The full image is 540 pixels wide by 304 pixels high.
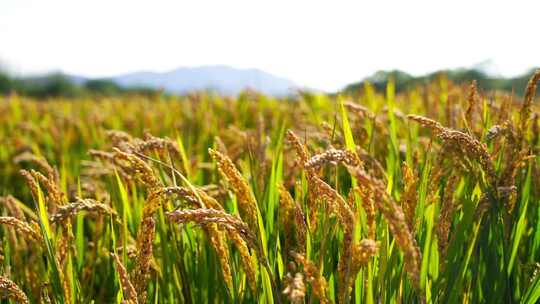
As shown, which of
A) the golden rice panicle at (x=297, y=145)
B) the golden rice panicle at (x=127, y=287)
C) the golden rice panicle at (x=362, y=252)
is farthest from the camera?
the golden rice panicle at (x=297, y=145)

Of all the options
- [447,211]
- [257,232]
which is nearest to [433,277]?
[447,211]

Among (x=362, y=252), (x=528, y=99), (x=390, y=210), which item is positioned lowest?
(x=362, y=252)

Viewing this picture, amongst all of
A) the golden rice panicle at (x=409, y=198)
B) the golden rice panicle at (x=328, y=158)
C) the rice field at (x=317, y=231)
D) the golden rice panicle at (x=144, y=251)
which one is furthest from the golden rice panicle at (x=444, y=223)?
the golden rice panicle at (x=144, y=251)

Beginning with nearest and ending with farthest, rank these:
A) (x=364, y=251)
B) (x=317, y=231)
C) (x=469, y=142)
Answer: (x=364, y=251), (x=469, y=142), (x=317, y=231)

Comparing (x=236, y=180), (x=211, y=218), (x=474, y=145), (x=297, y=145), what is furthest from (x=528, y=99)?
(x=211, y=218)

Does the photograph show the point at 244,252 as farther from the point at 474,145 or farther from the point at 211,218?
the point at 474,145

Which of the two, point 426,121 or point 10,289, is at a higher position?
point 426,121

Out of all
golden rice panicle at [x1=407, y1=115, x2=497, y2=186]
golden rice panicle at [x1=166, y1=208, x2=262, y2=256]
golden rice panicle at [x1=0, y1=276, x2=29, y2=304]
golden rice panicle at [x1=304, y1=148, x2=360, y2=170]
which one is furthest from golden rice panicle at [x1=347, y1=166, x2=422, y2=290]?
golden rice panicle at [x1=0, y1=276, x2=29, y2=304]

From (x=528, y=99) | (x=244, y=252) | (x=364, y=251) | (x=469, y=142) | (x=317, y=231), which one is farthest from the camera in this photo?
(x=528, y=99)

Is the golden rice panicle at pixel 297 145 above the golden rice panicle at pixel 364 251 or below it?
above

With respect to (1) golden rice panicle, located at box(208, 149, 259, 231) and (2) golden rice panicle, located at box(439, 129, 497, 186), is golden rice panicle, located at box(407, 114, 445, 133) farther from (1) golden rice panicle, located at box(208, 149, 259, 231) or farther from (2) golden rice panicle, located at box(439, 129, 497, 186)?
(1) golden rice panicle, located at box(208, 149, 259, 231)

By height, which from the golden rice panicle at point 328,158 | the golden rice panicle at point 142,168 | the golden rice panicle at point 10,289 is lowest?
the golden rice panicle at point 10,289

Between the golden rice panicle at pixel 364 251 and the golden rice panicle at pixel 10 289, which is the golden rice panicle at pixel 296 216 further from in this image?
the golden rice panicle at pixel 10 289

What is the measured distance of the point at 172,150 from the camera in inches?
68.9
